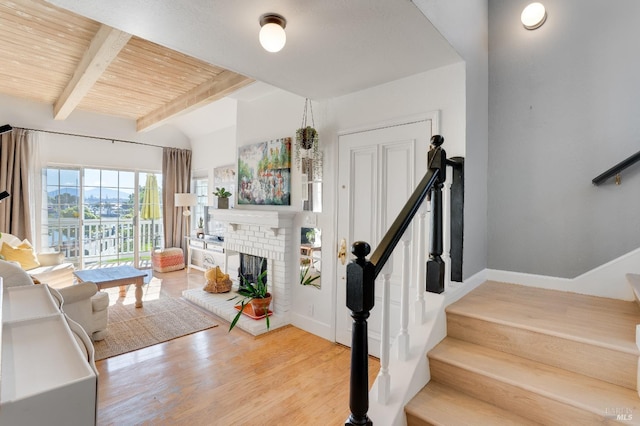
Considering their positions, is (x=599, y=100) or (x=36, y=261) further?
(x=36, y=261)

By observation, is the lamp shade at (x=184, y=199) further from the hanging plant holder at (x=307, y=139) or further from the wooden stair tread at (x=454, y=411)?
the wooden stair tread at (x=454, y=411)

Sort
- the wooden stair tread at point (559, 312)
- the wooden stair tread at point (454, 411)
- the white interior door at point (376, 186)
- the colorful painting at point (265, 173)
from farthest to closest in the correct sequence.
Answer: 1. the colorful painting at point (265, 173)
2. the white interior door at point (376, 186)
3. the wooden stair tread at point (559, 312)
4. the wooden stair tread at point (454, 411)

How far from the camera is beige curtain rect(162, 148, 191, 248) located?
6500 mm

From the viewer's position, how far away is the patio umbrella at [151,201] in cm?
636

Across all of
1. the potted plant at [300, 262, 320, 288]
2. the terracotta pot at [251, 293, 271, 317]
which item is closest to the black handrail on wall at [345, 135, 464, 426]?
the potted plant at [300, 262, 320, 288]

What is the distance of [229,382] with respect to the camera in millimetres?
2332

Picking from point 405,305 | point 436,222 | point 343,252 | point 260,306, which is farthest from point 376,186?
point 260,306

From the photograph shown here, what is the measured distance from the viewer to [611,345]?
1280mm

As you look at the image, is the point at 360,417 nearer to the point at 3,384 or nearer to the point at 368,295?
the point at 368,295

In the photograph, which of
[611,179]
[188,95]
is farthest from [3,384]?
[188,95]

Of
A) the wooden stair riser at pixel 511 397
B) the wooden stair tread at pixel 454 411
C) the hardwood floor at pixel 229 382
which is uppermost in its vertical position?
the wooden stair riser at pixel 511 397

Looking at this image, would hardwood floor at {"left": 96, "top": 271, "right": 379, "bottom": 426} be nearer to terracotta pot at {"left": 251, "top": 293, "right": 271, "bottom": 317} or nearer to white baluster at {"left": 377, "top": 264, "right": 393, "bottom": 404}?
terracotta pot at {"left": 251, "top": 293, "right": 271, "bottom": 317}

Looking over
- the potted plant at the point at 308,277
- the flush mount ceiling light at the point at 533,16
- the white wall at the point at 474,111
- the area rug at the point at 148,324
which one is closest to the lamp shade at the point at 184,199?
the area rug at the point at 148,324

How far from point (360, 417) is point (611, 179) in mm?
2231
